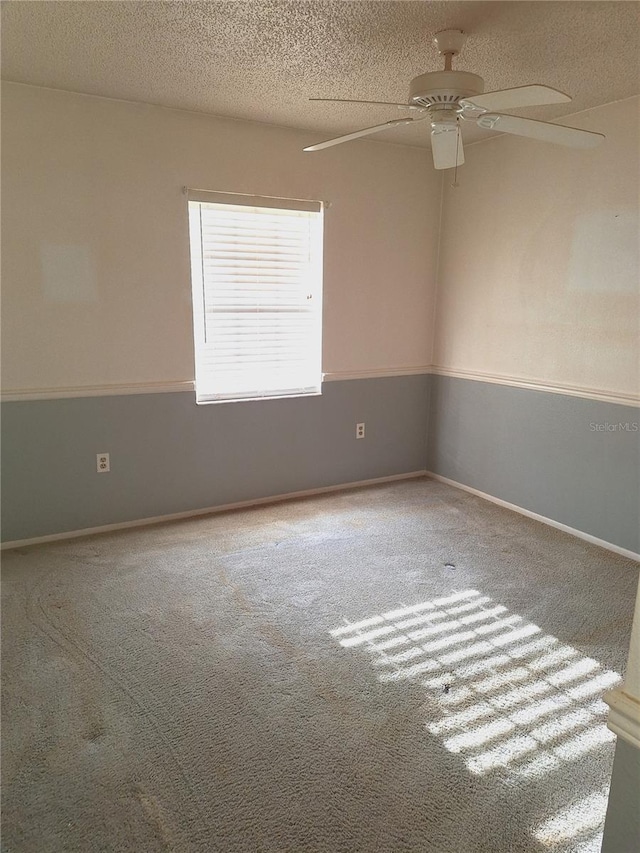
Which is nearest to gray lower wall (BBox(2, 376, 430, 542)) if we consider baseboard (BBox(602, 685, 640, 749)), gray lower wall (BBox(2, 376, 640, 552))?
gray lower wall (BBox(2, 376, 640, 552))

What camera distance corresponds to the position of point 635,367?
9.71 ft

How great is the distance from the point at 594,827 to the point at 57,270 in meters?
3.27

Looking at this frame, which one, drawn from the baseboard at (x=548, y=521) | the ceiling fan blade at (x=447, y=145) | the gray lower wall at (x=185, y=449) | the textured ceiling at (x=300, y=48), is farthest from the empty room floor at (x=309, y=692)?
the textured ceiling at (x=300, y=48)

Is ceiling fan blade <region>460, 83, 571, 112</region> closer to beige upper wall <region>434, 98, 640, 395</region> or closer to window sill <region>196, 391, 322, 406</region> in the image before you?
beige upper wall <region>434, 98, 640, 395</region>

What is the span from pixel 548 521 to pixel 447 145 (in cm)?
239

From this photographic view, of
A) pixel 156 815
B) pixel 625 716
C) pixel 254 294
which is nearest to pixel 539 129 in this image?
pixel 254 294

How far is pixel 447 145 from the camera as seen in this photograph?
87.0 inches

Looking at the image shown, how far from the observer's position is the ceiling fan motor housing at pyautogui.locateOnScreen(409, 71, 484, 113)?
192 centimetres

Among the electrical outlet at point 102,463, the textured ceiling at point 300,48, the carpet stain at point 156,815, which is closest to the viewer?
the carpet stain at point 156,815

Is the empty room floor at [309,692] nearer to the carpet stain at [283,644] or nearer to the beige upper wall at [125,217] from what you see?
the carpet stain at [283,644]

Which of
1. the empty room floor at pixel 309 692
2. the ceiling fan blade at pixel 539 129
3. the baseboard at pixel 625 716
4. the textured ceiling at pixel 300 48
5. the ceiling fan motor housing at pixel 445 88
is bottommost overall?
the empty room floor at pixel 309 692

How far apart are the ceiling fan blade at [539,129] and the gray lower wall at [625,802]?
2.03m

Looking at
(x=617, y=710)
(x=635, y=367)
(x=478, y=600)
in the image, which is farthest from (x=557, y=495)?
(x=617, y=710)

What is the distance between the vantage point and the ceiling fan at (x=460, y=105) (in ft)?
6.04
